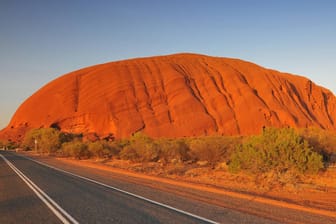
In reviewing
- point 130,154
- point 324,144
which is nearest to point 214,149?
point 324,144

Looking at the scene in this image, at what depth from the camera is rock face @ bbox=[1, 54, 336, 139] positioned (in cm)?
6681

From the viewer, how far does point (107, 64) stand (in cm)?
8681

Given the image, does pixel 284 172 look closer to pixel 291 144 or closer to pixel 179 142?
pixel 291 144

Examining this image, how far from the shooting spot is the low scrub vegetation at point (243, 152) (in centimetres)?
1720

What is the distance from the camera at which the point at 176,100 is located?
70.7 m

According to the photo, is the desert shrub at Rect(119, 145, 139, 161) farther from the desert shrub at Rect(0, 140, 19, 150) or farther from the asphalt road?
the desert shrub at Rect(0, 140, 19, 150)

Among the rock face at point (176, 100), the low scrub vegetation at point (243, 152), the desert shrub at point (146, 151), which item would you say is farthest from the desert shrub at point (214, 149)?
the rock face at point (176, 100)

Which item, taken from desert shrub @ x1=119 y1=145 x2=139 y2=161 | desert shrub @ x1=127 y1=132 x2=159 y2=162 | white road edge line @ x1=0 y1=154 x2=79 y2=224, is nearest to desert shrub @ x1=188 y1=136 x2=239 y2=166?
desert shrub @ x1=127 y1=132 x2=159 y2=162

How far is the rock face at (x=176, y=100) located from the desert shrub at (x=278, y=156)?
45.0 metres

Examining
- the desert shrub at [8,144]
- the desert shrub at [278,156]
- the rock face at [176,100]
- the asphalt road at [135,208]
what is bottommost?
the asphalt road at [135,208]

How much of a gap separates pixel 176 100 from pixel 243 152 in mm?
51989

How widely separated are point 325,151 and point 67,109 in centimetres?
6055

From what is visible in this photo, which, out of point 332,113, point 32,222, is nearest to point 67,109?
point 332,113

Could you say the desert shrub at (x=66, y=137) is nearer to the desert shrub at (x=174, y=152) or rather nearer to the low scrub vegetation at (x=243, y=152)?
the low scrub vegetation at (x=243, y=152)
